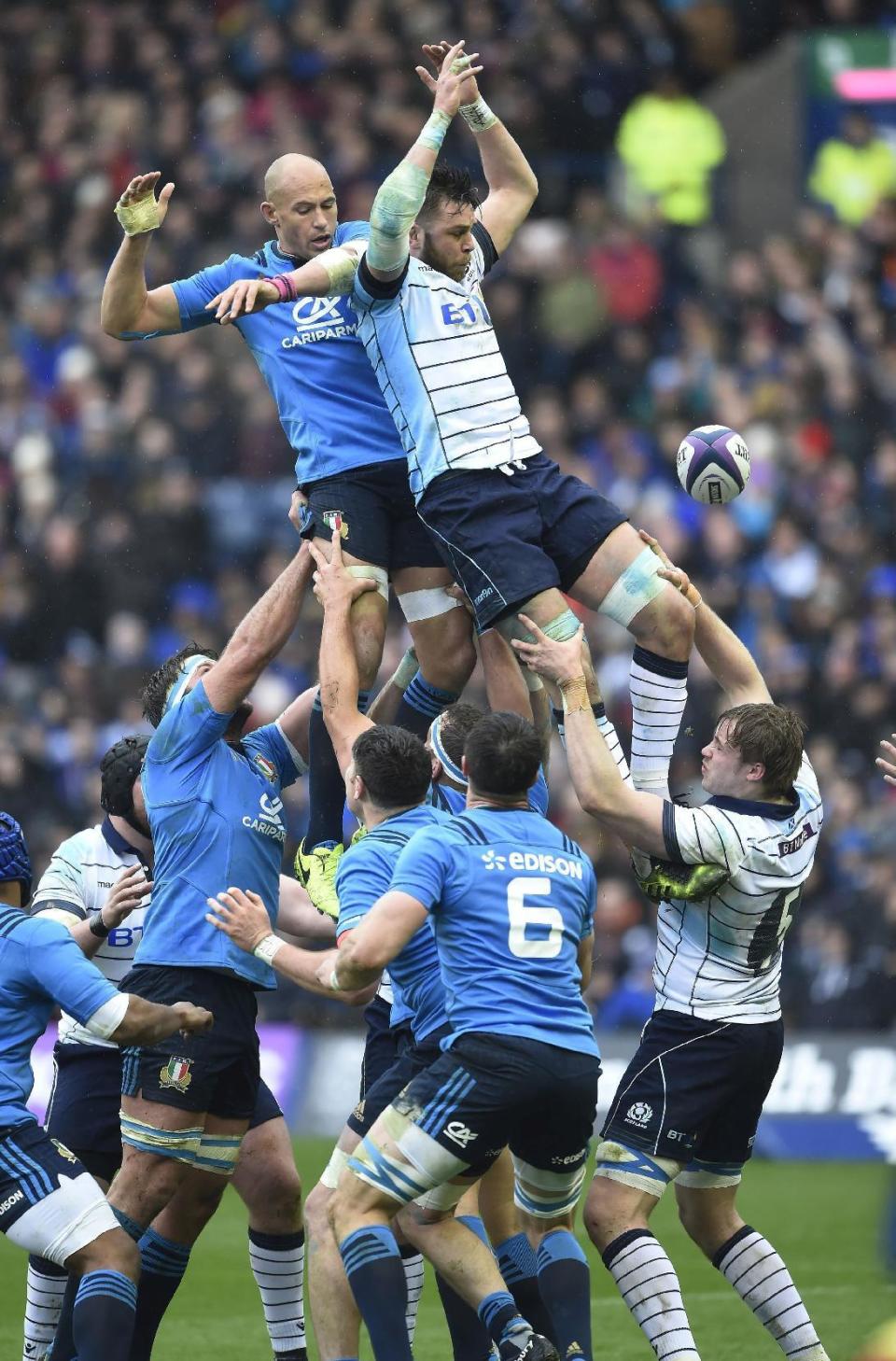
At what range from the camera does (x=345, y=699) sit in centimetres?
774

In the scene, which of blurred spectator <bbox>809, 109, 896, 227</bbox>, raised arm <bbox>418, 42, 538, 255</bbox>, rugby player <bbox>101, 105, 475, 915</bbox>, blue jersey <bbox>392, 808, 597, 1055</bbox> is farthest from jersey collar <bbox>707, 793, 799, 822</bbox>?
blurred spectator <bbox>809, 109, 896, 227</bbox>

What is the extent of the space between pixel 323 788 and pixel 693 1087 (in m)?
1.97

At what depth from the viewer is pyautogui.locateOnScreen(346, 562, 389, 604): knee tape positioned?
312 inches

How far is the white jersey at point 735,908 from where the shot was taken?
734cm

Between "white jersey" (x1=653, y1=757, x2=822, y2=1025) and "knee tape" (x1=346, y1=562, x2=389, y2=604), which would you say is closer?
"white jersey" (x1=653, y1=757, x2=822, y2=1025)

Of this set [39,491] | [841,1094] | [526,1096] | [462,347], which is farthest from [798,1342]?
[39,491]

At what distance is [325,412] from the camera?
26.4 ft

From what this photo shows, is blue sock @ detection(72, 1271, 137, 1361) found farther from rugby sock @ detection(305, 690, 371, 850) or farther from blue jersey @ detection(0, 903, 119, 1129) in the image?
rugby sock @ detection(305, 690, 371, 850)

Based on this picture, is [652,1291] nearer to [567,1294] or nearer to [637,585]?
[567,1294]

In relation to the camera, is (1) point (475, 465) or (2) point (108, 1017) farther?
(1) point (475, 465)

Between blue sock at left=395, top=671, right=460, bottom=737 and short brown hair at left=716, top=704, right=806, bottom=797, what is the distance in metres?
1.50

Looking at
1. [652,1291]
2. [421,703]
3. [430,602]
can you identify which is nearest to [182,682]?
[430,602]

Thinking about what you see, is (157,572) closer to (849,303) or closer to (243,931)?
(849,303)

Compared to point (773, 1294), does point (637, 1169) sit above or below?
above
